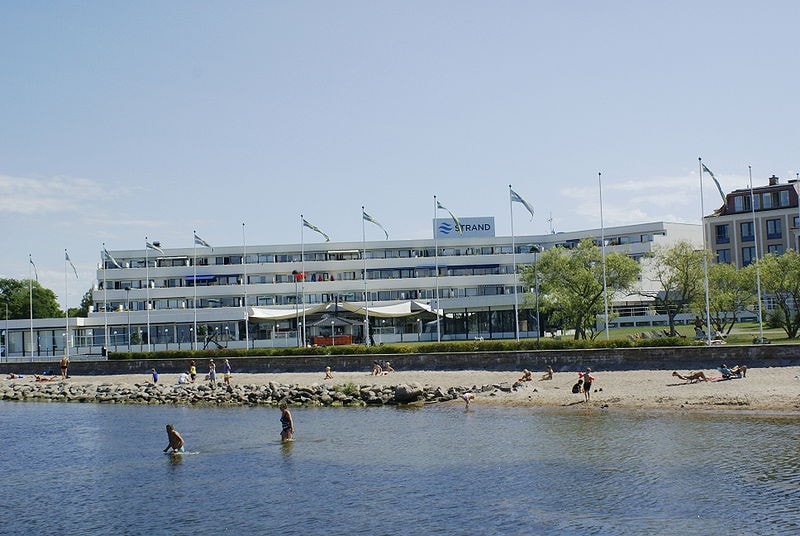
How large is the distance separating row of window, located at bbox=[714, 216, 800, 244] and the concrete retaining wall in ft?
177

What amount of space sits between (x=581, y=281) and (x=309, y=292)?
123ft

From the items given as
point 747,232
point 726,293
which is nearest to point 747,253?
point 747,232

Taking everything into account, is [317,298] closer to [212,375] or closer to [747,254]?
[212,375]

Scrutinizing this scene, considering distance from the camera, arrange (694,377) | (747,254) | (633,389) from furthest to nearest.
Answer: (747,254) < (633,389) < (694,377)

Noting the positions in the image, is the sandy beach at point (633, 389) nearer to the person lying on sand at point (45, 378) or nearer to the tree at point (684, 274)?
the tree at point (684, 274)

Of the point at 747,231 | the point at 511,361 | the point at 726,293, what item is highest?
the point at 747,231

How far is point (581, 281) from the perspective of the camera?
7138cm

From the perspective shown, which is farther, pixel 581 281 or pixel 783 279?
pixel 581 281

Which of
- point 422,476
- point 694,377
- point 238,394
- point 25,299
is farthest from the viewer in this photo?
point 25,299

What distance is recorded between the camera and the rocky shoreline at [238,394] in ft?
168

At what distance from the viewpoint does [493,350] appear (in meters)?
61.0

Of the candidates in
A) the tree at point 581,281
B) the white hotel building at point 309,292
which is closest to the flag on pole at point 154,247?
the white hotel building at point 309,292

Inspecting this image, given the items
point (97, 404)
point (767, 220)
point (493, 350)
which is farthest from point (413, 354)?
point (767, 220)

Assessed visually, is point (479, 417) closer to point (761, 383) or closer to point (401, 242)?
point (761, 383)
